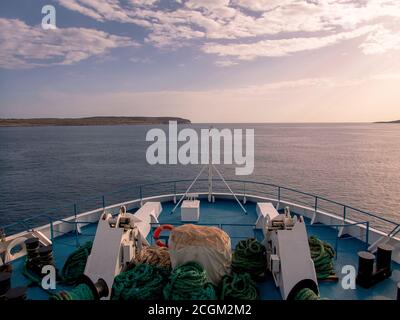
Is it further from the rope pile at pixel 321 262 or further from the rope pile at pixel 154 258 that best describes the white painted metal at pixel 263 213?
the rope pile at pixel 154 258

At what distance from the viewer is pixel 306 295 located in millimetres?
5457

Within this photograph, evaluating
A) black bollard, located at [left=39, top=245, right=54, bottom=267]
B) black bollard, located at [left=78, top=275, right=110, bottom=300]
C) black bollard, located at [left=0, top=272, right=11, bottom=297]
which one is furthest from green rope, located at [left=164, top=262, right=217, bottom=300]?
black bollard, located at [left=39, top=245, right=54, bottom=267]

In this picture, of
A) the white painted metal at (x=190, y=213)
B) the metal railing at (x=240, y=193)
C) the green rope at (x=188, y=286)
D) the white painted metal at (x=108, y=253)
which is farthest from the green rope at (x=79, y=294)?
the metal railing at (x=240, y=193)

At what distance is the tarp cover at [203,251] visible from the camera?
6230mm

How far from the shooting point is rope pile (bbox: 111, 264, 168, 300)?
568cm

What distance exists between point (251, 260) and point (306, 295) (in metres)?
1.74

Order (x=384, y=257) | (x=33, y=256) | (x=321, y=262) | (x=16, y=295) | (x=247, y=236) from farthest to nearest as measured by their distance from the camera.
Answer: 1. (x=247, y=236)
2. (x=33, y=256)
3. (x=321, y=262)
4. (x=384, y=257)
5. (x=16, y=295)

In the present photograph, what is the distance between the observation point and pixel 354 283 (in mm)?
6770

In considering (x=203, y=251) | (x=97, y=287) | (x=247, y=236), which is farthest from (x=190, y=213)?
(x=97, y=287)

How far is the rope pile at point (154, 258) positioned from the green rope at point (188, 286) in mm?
1114

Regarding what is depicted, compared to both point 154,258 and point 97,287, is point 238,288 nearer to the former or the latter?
point 154,258

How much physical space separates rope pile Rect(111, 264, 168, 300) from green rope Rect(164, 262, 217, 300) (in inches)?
12.6
